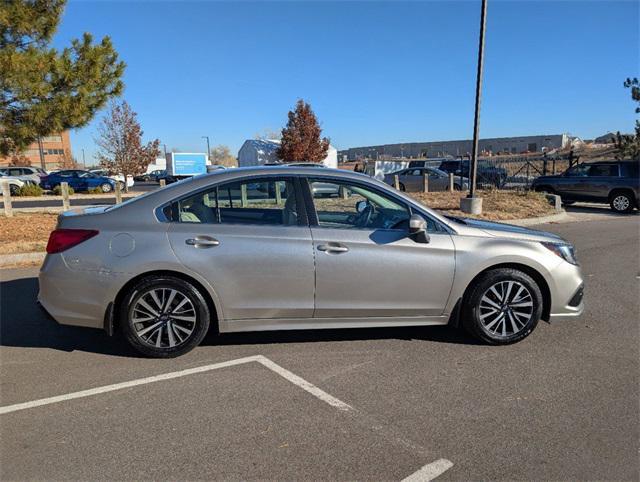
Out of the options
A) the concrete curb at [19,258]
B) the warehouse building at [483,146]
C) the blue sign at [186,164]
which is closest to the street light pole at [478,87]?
the concrete curb at [19,258]

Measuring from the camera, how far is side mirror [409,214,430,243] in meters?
4.01

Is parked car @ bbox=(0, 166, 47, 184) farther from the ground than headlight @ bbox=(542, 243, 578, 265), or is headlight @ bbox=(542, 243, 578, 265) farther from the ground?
parked car @ bbox=(0, 166, 47, 184)

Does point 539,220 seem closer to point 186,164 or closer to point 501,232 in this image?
Result: point 501,232

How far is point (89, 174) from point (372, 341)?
3056cm

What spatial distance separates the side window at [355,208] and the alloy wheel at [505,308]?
1.03 m

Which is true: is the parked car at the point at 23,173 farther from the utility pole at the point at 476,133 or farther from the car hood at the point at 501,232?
the car hood at the point at 501,232

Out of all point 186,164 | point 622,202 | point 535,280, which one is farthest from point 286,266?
A: point 186,164

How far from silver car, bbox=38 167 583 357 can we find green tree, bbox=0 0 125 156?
7.06 meters

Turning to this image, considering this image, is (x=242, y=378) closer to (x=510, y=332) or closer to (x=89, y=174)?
(x=510, y=332)

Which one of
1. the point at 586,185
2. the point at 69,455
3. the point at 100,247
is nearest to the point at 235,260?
the point at 100,247

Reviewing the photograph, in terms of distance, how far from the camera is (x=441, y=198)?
1811 cm

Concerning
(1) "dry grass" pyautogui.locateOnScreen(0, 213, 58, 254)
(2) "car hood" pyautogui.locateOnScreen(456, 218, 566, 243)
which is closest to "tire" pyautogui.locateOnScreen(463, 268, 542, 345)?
(2) "car hood" pyautogui.locateOnScreen(456, 218, 566, 243)

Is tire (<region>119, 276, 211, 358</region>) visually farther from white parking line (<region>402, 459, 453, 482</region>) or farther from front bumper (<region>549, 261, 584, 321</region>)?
front bumper (<region>549, 261, 584, 321</region>)

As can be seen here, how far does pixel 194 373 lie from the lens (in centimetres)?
379
